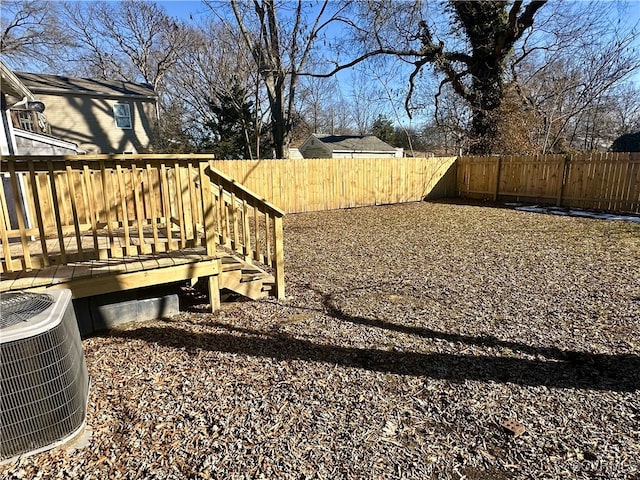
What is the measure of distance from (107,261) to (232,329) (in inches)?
59.2

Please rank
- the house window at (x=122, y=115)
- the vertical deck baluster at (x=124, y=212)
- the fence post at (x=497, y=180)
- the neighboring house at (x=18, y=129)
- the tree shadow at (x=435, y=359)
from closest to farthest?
the tree shadow at (x=435, y=359), the vertical deck baluster at (x=124, y=212), the neighboring house at (x=18, y=129), the fence post at (x=497, y=180), the house window at (x=122, y=115)

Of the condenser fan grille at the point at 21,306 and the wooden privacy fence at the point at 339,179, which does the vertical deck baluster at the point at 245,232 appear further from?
the wooden privacy fence at the point at 339,179

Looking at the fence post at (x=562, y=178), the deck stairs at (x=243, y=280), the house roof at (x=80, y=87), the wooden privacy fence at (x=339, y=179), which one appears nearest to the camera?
the deck stairs at (x=243, y=280)

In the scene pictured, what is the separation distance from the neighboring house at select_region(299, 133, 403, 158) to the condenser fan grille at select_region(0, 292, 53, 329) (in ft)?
81.9

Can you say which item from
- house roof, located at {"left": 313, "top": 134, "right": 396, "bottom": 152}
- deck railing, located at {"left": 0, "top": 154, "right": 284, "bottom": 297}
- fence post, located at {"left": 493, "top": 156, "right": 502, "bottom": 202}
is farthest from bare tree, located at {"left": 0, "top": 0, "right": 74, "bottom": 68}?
fence post, located at {"left": 493, "top": 156, "right": 502, "bottom": 202}

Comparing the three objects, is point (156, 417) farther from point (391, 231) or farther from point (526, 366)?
point (391, 231)

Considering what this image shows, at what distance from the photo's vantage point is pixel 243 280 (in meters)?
4.24

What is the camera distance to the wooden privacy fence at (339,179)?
11203mm

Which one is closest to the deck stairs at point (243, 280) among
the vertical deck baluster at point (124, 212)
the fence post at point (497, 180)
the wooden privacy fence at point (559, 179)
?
the vertical deck baluster at point (124, 212)

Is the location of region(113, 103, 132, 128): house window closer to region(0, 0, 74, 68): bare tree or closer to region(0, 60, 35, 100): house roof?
region(0, 0, 74, 68): bare tree

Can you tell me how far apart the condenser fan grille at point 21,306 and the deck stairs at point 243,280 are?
1.90 meters

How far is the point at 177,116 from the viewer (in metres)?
24.5

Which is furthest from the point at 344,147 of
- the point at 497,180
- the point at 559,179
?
the point at 559,179

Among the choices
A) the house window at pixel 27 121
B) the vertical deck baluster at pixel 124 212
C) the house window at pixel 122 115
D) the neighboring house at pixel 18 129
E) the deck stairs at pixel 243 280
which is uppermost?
the house window at pixel 122 115
